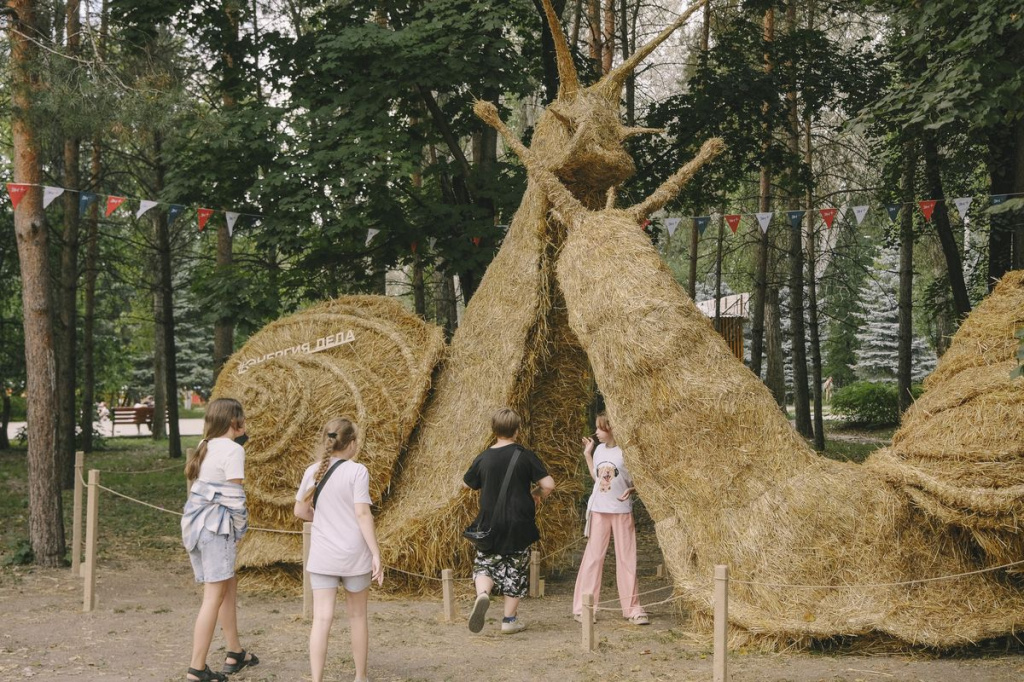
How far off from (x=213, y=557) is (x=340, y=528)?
2.92 feet

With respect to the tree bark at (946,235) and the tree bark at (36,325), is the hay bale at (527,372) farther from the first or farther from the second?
the tree bark at (946,235)

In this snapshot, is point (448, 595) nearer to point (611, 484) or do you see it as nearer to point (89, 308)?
point (611, 484)

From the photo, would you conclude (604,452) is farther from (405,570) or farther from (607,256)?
(405,570)

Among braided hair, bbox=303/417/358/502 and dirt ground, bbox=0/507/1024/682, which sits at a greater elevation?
braided hair, bbox=303/417/358/502

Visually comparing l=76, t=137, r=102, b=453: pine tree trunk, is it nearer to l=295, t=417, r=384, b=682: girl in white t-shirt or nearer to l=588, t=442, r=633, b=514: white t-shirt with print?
l=588, t=442, r=633, b=514: white t-shirt with print

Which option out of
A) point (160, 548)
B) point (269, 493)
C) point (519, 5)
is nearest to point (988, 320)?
point (269, 493)

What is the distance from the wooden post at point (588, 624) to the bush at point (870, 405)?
68.9 feet

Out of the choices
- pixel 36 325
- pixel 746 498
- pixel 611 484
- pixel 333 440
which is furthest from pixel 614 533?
pixel 36 325

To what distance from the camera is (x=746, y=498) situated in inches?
271

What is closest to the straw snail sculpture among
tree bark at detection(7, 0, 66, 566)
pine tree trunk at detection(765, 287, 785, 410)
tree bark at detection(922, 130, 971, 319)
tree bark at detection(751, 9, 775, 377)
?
tree bark at detection(7, 0, 66, 566)

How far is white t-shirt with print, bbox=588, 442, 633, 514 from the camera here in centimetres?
768

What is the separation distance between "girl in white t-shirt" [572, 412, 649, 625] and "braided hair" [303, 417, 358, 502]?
2.55 metres

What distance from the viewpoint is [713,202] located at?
55.3 ft

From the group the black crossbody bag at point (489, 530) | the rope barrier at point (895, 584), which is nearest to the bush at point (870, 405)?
the rope barrier at point (895, 584)
